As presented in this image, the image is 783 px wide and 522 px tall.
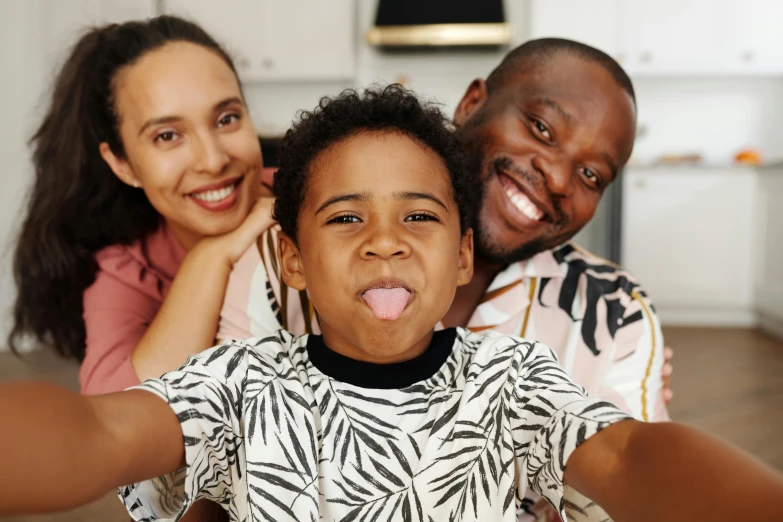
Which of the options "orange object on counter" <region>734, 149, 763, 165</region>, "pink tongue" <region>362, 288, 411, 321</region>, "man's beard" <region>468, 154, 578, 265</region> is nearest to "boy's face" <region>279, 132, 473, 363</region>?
"pink tongue" <region>362, 288, 411, 321</region>

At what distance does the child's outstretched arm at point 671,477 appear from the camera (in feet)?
1.49

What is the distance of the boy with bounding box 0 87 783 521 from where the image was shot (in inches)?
23.7

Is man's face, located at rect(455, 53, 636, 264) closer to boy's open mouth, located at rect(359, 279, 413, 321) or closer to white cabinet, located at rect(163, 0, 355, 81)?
boy's open mouth, located at rect(359, 279, 413, 321)

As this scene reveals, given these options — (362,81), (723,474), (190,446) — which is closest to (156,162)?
(190,446)

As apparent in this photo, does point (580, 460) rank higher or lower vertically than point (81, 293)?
higher

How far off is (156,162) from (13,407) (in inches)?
33.5

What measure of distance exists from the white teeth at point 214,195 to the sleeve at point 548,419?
76 centimetres

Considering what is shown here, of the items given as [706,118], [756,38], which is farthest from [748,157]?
[756,38]

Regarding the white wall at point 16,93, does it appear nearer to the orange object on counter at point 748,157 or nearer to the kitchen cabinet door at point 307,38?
the kitchen cabinet door at point 307,38

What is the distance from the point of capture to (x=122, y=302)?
1.36 meters

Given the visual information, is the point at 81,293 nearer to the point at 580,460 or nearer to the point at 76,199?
the point at 76,199

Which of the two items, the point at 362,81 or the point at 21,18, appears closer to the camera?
the point at 21,18

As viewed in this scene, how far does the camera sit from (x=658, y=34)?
4.44 m

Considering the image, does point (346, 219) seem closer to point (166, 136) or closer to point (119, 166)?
point (166, 136)
